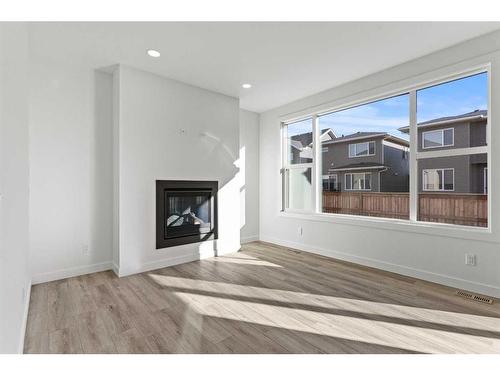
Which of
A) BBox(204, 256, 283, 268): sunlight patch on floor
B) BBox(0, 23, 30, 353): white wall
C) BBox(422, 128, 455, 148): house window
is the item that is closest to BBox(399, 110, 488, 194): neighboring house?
BBox(422, 128, 455, 148): house window

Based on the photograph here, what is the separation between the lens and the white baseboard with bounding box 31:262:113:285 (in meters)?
2.85

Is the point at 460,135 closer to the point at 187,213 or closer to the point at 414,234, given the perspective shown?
the point at 414,234

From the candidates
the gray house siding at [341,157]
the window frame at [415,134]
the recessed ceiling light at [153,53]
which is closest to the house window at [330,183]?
the gray house siding at [341,157]

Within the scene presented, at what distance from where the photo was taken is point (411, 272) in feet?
9.97

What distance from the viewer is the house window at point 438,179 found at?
2.86 meters

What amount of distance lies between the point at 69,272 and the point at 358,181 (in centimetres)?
403

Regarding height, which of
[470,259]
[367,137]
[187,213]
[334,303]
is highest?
[367,137]

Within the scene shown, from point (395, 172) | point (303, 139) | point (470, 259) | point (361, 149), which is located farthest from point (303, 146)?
point (470, 259)

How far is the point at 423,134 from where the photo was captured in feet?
9.97

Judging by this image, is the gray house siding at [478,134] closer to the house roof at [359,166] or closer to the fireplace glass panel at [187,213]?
the house roof at [359,166]

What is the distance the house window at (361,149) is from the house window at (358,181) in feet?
0.96
